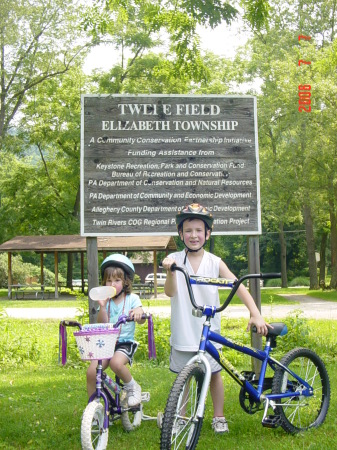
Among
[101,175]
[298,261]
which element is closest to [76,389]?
[101,175]

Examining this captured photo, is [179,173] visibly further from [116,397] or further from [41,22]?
[41,22]

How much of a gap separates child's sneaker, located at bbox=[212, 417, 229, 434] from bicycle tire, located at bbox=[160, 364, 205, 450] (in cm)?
60

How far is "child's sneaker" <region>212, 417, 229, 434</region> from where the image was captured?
16.5 feet

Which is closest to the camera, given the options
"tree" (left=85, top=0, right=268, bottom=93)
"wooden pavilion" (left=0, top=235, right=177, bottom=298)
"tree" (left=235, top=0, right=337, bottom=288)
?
"tree" (left=85, top=0, right=268, bottom=93)

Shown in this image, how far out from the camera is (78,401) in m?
6.47

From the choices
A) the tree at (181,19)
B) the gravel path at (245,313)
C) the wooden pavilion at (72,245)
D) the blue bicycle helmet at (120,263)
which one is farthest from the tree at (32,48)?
the blue bicycle helmet at (120,263)

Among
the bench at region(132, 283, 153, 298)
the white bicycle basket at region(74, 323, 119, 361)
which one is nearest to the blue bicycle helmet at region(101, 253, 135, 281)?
the white bicycle basket at region(74, 323, 119, 361)

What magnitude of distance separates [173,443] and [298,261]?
206 ft

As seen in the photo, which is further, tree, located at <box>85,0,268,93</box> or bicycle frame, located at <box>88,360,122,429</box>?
tree, located at <box>85,0,268,93</box>

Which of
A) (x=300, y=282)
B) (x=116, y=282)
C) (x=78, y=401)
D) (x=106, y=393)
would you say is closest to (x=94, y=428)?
(x=106, y=393)

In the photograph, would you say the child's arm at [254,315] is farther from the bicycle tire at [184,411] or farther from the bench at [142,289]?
the bench at [142,289]

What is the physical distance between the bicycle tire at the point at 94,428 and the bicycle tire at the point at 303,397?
1.41 m

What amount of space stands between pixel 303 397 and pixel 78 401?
7.78ft

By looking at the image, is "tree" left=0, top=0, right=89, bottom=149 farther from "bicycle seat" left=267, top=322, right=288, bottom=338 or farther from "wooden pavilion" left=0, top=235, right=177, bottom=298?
"bicycle seat" left=267, top=322, right=288, bottom=338
